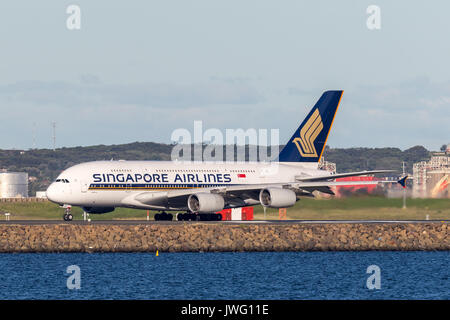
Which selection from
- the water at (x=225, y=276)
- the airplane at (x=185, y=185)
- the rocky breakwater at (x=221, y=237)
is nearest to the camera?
the water at (x=225, y=276)

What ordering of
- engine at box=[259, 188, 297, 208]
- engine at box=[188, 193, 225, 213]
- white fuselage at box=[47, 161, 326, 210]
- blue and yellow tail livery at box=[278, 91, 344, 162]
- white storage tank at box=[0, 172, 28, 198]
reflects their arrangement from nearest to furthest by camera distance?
white fuselage at box=[47, 161, 326, 210] → engine at box=[188, 193, 225, 213] → engine at box=[259, 188, 297, 208] → blue and yellow tail livery at box=[278, 91, 344, 162] → white storage tank at box=[0, 172, 28, 198]

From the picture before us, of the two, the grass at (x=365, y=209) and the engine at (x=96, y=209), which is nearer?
the engine at (x=96, y=209)

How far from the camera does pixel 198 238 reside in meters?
64.0

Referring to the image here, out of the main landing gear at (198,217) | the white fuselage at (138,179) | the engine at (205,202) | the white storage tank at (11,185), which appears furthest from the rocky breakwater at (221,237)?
the white storage tank at (11,185)

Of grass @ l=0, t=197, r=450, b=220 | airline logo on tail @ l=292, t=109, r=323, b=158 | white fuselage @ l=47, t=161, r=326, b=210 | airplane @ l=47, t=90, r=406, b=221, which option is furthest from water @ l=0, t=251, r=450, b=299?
airline logo on tail @ l=292, t=109, r=323, b=158

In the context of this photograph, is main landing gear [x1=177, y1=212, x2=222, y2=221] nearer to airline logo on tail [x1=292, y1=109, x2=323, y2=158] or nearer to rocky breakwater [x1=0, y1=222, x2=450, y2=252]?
rocky breakwater [x1=0, y1=222, x2=450, y2=252]

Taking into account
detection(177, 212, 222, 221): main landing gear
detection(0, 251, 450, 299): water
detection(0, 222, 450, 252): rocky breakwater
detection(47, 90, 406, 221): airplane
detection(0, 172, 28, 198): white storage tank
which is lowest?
detection(0, 251, 450, 299): water

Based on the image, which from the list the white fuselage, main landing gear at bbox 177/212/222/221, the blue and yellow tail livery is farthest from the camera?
the blue and yellow tail livery

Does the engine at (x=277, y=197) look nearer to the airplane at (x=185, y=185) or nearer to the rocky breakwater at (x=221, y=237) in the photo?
the airplane at (x=185, y=185)

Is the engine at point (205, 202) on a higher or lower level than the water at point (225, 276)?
higher

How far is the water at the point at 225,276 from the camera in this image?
47.5 metres

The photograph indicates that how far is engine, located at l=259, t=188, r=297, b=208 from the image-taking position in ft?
234

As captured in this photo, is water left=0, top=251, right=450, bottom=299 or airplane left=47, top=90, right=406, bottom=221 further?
airplane left=47, top=90, right=406, bottom=221
